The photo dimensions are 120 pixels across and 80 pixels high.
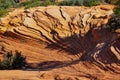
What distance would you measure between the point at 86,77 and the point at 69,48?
7.04 meters

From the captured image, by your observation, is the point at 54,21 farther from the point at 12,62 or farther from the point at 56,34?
the point at 12,62

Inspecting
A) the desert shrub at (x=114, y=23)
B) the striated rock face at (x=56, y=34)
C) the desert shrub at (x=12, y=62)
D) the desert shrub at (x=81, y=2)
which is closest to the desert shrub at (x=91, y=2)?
the desert shrub at (x=81, y=2)

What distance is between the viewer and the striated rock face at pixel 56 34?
75.0ft

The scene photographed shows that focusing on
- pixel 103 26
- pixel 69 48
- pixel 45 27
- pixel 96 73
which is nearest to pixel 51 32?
pixel 45 27

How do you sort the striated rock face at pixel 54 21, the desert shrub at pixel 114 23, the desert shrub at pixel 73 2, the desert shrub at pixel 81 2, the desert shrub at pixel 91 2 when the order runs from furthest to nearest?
the desert shrub at pixel 73 2, the desert shrub at pixel 81 2, the desert shrub at pixel 91 2, the striated rock face at pixel 54 21, the desert shrub at pixel 114 23

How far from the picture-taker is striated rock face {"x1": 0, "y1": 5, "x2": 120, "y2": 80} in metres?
22.9

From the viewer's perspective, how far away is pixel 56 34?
25484 millimetres

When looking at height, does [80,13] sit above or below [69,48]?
above

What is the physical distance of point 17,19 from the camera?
88.7ft

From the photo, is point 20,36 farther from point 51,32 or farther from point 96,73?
point 96,73

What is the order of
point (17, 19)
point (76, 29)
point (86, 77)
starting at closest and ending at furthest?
point (86, 77) < point (76, 29) < point (17, 19)

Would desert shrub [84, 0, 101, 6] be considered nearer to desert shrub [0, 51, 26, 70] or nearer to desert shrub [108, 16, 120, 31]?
desert shrub [108, 16, 120, 31]

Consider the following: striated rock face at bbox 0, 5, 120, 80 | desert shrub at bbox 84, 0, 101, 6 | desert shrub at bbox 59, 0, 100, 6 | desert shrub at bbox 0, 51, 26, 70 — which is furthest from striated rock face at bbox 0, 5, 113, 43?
desert shrub at bbox 0, 51, 26, 70

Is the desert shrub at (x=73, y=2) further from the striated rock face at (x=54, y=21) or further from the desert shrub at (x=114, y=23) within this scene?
the desert shrub at (x=114, y=23)
